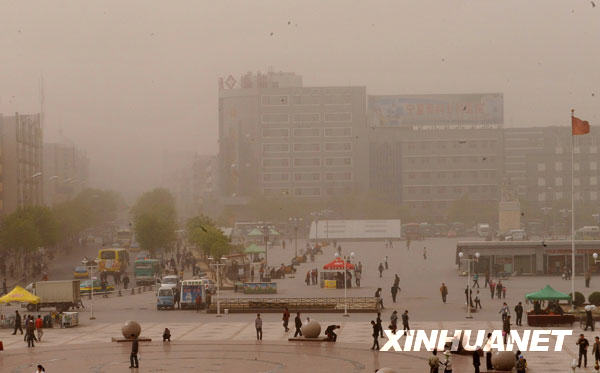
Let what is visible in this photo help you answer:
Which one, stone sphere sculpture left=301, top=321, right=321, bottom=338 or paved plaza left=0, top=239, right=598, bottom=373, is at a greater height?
stone sphere sculpture left=301, top=321, right=321, bottom=338

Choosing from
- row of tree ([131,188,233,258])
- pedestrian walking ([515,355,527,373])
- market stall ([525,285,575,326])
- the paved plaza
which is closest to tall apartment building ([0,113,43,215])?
row of tree ([131,188,233,258])

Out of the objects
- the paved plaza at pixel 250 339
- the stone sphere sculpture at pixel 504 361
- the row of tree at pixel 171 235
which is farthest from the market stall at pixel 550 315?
the row of tree at pixel 171 235

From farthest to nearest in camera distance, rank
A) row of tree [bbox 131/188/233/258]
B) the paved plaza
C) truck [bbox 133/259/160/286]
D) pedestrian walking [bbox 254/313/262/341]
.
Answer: row of tree [bbox 131/188/233/258] < truck [bbox 133/259/160/286] < pedestrian walking [bbox 254/313/262/341] < the paved plaza

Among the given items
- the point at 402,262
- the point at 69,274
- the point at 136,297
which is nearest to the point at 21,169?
the point at 69,274

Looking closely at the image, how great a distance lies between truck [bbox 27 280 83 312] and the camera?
185 ft

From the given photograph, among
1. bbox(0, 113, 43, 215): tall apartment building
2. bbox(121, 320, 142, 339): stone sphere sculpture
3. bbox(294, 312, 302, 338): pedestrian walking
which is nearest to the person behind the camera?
bbox(121, 320, 142, 339): stone sphere sculpture

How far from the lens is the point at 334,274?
73.8m

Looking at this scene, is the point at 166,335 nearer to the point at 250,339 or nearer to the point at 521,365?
the point at 250,339

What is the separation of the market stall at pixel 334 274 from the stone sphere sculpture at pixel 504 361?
37.5m

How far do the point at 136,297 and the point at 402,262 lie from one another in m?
37.2

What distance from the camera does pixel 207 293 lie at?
58.8 m

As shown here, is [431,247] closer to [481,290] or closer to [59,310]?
[481,290]

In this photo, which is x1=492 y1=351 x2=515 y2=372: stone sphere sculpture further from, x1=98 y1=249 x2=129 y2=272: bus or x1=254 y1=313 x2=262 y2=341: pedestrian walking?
x1=98 y1=249 x2=129 y2=272: bus

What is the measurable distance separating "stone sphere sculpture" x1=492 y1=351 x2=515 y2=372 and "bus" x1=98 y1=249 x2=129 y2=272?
55.0 metres
